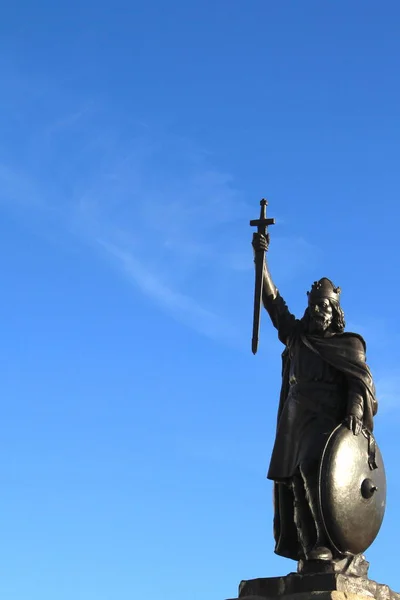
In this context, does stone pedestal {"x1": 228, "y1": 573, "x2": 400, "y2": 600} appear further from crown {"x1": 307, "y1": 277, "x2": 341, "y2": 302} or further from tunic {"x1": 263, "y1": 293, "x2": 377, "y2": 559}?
crown {"x1": 307, "y1": 277, "x2": 341, "y2": 302}

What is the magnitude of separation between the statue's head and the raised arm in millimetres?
281

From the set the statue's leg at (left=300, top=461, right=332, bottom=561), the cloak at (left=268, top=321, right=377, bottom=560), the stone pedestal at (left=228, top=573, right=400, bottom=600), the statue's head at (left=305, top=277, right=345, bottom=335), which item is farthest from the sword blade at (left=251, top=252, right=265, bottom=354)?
the stone pedestal at (left=228, top=573, right=400, bottom=600)

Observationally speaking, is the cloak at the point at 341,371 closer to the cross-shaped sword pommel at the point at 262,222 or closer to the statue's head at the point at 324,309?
the statue's head at the point at 324,309

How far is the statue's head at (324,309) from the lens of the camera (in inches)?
437

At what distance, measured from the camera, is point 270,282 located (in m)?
11.7

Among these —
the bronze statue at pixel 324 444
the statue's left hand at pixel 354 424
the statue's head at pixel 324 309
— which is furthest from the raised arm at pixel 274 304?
the statue's left hand at pixel 354 424

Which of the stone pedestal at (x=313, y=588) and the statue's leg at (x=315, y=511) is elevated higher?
the statue's leg at (x=315, y=511)

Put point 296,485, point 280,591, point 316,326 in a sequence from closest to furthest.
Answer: point 280,591, point 296,485, point 316,326

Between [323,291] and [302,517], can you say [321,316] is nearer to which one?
[323,291]

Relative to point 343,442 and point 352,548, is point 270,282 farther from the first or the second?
point 352,548

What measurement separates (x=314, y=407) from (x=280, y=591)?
196cm

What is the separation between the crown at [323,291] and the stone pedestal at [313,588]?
121 inches

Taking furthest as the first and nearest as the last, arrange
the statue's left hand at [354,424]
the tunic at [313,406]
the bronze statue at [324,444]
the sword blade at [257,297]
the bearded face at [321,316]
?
the sword blade at [257,297]
the bearded face at [321,316]
the tunic at [313,406]
the statue's left hand at [354,424]
the bronze statue at [324,444]

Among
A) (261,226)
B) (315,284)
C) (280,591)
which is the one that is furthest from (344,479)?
(261,226)
